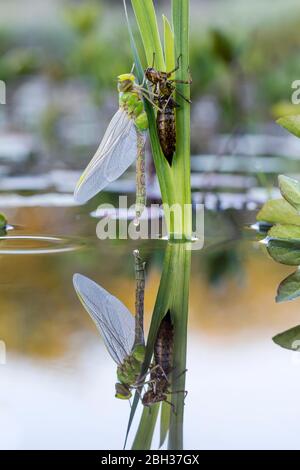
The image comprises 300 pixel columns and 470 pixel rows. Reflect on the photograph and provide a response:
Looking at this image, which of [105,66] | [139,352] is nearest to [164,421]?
[139,352]

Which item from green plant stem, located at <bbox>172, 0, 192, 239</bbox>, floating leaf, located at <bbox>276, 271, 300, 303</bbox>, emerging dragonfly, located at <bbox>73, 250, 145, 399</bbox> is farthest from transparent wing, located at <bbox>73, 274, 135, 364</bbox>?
green plant stem, located at <bbox>172, 0, 192, 239</bbox>

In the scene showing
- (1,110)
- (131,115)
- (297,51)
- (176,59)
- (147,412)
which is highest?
(297,51)

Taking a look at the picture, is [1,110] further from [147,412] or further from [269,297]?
[147,412]

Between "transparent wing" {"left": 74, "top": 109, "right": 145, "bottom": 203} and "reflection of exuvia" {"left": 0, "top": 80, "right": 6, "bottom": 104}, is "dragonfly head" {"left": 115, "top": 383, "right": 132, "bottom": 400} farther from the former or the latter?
"reflection of exuvia" {"left": 0, "top": 80, "right": 6, "bottom": 104}

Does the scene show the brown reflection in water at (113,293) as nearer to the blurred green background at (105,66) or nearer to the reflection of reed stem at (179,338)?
the reflection of reed stem at (179,338)

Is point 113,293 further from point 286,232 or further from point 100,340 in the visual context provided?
point 286,232

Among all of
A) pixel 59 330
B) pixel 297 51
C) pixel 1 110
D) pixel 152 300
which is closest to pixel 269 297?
pixel 152 300
